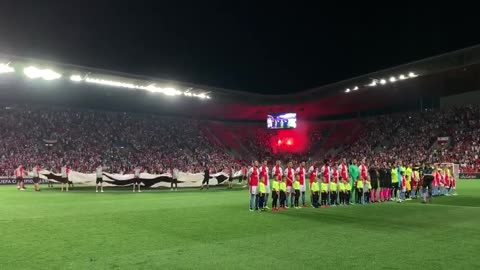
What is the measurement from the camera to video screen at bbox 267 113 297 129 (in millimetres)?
54031

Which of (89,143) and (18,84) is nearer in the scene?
(18,84)

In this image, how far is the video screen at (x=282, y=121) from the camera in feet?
177

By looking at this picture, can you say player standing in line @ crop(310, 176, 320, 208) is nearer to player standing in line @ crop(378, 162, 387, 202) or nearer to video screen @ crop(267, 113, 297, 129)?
player standing in line @ crop(378, 162, 387, 202)

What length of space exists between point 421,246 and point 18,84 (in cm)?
3962

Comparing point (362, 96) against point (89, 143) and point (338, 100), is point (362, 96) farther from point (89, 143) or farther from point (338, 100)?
point (89, 143)

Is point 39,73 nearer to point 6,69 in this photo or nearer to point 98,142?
point 6,69

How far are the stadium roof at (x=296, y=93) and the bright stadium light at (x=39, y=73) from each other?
0.52 meters

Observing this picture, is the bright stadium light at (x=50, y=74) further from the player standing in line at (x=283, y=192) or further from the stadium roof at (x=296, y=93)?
the player standing in line at (x=283, y=192)

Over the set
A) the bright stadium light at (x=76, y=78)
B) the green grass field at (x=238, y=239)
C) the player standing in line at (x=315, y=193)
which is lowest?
the green grass field at (x=238, y=239)

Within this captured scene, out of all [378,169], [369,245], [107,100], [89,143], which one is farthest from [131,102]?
[369,245]

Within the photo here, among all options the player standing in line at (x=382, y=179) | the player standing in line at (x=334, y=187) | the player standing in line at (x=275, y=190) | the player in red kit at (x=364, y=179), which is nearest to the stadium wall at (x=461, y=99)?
the player standing in line at (x=382, y=179)

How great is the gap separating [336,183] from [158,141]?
34.7 meters

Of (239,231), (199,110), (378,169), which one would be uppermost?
(199,110)

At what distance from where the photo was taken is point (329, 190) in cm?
1891
